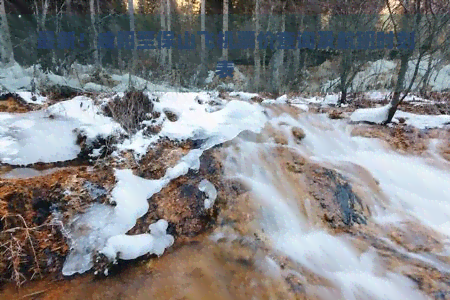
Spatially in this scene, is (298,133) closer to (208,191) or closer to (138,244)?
(208,191)

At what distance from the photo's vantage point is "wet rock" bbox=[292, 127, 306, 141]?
3559 mm

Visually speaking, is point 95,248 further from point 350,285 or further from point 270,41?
point 270,41

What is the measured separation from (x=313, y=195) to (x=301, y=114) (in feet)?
5.78

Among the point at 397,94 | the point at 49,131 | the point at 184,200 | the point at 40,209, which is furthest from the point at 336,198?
the point at 49,131

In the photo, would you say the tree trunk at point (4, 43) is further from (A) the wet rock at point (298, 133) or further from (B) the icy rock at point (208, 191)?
(A) the wet rock at point (298, 133)

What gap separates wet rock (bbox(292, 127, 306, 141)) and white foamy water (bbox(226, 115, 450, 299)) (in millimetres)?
57

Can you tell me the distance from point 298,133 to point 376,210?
1.25 m

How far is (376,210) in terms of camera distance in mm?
2676

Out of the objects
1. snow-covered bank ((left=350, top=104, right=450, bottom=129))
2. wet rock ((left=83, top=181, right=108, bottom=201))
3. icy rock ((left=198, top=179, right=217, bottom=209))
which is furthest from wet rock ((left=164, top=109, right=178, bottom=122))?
snow-covered bank ((left=350, top=104, right=450, bottom=129))

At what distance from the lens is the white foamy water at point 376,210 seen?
81.3 inches

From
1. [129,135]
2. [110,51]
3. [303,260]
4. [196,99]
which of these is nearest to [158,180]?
[129,135]

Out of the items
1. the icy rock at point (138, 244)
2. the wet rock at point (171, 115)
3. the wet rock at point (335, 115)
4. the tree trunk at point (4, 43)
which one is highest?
the tree trunk at point (4, 43)

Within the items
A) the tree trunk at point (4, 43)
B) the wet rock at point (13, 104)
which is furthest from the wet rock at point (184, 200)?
the tree trunk at point (4, 43)

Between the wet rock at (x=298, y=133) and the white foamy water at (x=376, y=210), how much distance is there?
6cm
